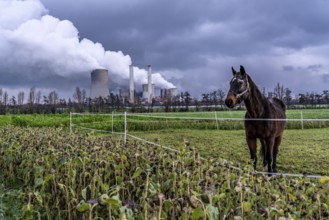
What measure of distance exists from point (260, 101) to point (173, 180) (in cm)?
342

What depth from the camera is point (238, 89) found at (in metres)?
5.02

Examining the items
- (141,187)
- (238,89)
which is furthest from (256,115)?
(141,187)

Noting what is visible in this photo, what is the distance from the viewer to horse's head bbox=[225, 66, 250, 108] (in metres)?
4.93

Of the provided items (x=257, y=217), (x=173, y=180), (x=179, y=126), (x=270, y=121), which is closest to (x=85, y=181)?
(x=173, y=180)

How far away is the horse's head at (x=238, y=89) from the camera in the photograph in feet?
16.2

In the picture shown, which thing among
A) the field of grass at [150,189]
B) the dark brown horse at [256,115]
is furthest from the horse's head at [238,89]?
the field of grass at [150,189]

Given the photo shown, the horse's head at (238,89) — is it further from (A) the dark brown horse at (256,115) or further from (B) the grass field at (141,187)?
(B) the grass field at (141,187)

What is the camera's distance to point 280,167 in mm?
6754

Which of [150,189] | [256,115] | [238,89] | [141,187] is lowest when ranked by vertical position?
[141,187]

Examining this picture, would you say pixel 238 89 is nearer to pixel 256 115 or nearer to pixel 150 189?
pixel 256 115

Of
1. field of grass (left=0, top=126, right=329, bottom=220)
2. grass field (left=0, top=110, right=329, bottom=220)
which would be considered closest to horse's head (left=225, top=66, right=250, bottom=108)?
grass field (left=0, top=110, right=329, bottom=220)

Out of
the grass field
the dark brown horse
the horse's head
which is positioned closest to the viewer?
the grass field

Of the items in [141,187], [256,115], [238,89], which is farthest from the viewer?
[256,115]

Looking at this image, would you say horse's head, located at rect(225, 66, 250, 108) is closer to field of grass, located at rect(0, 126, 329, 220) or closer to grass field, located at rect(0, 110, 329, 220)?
grass field, located at rect(0, 110, 329, 220)
